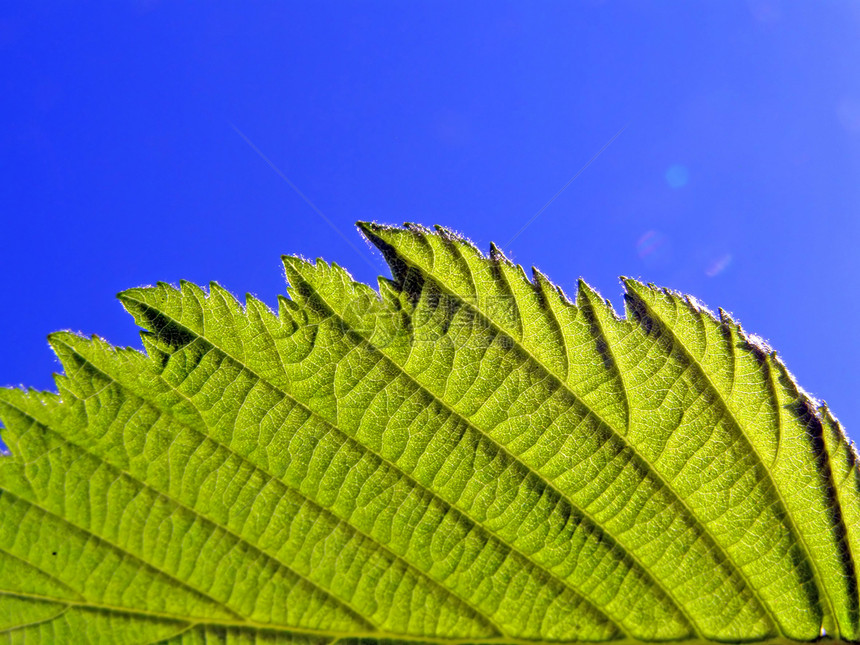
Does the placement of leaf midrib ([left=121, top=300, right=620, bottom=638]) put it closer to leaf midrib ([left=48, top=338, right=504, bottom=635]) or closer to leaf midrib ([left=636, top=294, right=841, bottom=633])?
leaf midrib ([left=48, top=338, right=504, bottom=635])

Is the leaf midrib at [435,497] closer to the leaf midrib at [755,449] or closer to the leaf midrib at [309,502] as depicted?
the leaf midrib at [309,502]

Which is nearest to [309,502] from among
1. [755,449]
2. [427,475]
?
[427,475]

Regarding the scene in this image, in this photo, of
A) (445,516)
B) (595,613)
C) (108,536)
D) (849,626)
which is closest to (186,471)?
(108,536)

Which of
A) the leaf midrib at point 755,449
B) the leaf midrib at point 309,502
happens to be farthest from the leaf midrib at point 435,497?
the leaf midrib at point 755,449

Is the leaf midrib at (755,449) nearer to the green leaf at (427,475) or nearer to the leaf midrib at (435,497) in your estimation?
the green leaf at (427,475)

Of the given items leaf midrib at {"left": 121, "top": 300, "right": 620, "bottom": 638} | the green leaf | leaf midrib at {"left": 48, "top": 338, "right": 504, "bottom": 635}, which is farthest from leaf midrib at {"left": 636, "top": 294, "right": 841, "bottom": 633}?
leaf midrib at {"left": 48, "top": 338, "right": 504, "bottom": 635}

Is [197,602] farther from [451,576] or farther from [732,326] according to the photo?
[732,326]

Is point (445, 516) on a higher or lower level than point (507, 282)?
lower

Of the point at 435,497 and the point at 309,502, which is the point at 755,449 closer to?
the point at 435,497

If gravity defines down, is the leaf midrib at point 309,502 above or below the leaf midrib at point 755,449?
below
